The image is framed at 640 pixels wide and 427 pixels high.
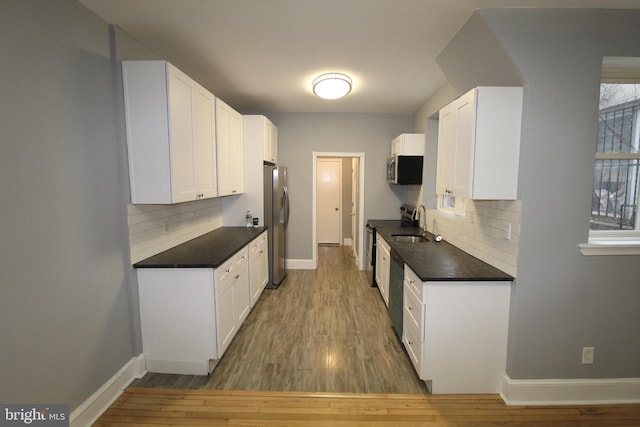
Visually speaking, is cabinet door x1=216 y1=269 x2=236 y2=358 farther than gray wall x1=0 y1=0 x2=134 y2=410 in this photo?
Yes

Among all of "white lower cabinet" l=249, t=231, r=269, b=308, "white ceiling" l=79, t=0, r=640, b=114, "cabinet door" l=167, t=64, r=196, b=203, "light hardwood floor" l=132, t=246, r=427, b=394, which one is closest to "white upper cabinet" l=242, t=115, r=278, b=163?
"white ceiling" l=79, t=0, r=640, b=114

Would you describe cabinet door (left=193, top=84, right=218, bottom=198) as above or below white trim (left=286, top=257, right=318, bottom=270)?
above

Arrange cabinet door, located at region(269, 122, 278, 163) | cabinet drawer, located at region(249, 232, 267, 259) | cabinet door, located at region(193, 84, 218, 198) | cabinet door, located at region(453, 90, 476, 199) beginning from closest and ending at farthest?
cabinet door, located at region(453, 90, 476, 199) → cabinet door, located at region(193, 84, 218, 198) → cabinet drawer, located at region(249, 232, 267, 259) → cabinet door, located at region(269, 122, 278, 163)

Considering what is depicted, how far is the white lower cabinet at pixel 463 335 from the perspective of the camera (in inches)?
81.3

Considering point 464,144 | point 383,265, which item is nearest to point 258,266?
point 383,265

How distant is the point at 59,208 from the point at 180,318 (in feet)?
3.82

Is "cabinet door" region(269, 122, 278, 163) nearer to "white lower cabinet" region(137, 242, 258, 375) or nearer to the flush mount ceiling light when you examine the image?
the flush mount ceiling light

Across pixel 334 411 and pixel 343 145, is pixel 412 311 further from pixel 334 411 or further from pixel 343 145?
pixel 343 145

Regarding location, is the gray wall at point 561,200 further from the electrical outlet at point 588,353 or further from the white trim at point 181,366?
the white trim at point 181,366

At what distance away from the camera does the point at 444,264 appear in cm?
234

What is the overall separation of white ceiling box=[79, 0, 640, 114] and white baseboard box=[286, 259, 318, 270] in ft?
9.55

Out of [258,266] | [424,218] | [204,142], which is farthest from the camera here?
[424,218]

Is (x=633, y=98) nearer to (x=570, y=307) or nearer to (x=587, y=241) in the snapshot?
(x=587, y=241)

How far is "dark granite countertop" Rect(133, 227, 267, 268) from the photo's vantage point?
7.51 feet
